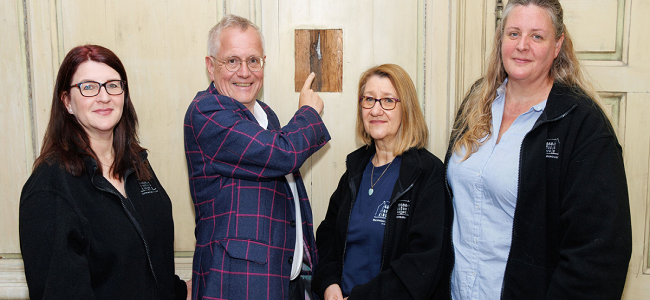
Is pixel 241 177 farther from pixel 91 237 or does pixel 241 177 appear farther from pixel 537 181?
pixel 537 181

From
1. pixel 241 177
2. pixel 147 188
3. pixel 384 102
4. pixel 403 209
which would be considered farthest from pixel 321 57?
pixel 147 188

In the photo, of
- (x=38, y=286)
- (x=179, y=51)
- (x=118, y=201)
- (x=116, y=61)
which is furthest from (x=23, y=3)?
(x=38, y=286)

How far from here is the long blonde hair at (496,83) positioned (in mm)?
1703

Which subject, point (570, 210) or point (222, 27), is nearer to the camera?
→ point (570, 210)

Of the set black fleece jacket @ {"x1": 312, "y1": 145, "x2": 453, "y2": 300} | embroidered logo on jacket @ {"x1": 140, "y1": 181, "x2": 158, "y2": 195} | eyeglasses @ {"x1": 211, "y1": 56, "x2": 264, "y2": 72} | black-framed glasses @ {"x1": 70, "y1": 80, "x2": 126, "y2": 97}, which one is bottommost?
black fleece jacket @ {"x1": 312, "y1": 145, "x2": 453, "y2": 300}

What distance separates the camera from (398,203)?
191 centimetres

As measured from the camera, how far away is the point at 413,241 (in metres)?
1.85

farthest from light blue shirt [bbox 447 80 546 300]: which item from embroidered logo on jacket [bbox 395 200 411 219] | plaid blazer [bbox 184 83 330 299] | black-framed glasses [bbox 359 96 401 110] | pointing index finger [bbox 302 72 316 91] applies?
pointing index finger [bbox 302 72 316 91]

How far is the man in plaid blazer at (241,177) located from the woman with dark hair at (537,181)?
2.30 feet

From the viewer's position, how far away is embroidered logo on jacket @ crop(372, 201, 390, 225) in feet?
6.39

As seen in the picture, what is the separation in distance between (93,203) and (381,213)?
114 centimetres

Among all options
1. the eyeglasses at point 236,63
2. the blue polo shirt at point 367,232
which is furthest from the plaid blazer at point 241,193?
the blue polo shirt at point 367,232

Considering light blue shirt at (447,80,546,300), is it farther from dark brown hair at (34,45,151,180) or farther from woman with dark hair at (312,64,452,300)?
dark brown hair at (34,45,151,180)

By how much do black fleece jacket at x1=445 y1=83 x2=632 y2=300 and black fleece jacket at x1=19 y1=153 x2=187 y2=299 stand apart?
54.6 inches
